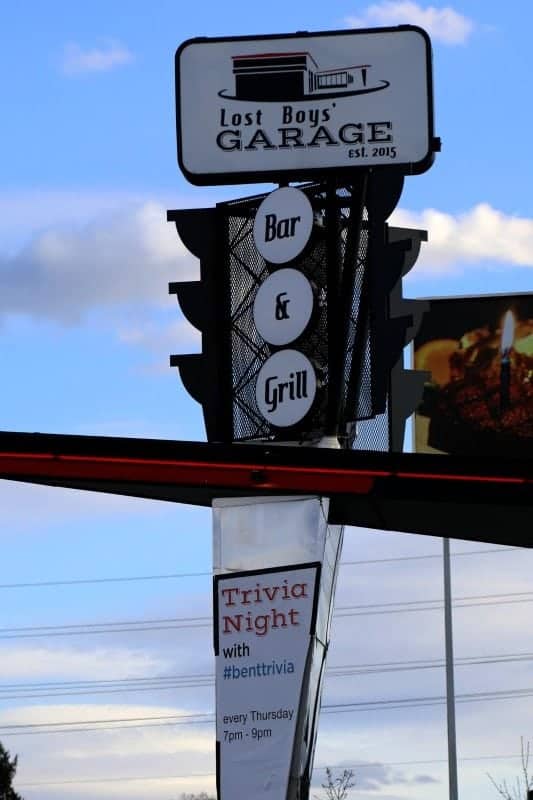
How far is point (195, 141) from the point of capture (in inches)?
839

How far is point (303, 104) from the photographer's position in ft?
68.8

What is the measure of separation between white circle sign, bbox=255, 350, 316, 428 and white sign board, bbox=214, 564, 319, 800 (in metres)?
2.26

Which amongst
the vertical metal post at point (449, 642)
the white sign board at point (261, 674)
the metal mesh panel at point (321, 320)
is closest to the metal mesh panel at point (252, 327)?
the metal mesh panel at point (321, 320)

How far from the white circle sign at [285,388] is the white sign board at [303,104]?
2559 mm

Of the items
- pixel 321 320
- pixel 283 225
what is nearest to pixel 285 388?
pixel 321 320

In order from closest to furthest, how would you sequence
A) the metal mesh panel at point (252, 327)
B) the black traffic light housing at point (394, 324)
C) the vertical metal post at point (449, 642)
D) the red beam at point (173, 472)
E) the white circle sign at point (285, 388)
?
the red beam at point (173, 472)
the black traffic light housing at point (394, 324)
the white circle sign at point (285, 388)
the metal mesh panel at point (252, 327)
the vertical metal post at point (449, 642)

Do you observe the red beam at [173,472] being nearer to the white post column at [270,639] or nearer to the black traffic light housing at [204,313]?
the white post column at [270,639]

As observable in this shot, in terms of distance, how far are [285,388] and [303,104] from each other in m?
3.79

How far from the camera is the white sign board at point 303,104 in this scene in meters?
20.7

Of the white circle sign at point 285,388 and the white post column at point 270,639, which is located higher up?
the white circle sign at point 285,388

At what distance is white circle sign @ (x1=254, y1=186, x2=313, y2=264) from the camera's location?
2014cm

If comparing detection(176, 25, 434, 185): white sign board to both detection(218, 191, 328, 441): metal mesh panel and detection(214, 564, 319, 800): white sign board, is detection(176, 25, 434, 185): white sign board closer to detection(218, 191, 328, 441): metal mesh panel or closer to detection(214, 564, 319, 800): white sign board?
detection(218, 191, 328, 441): metal mesh panel

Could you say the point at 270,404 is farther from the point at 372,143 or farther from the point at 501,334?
the point at 501,334

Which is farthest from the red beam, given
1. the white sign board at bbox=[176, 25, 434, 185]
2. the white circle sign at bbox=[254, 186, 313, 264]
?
the white sign board at bbox=[176, 25, 434, 185]
